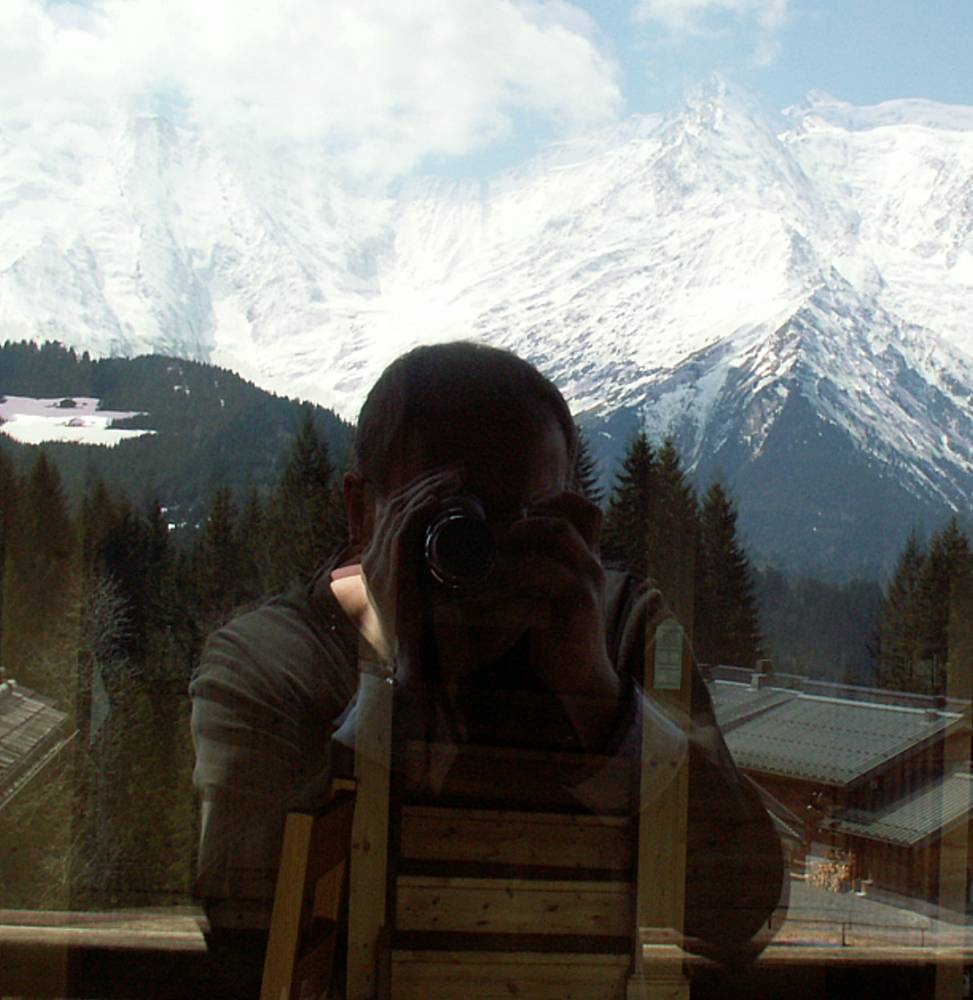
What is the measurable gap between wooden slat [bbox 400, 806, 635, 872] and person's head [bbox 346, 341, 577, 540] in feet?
→ 1.10

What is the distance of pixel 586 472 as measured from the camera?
1085mm

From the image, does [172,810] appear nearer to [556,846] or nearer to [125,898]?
[125,898]

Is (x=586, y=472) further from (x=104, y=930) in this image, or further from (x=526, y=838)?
(x=104, y=930)

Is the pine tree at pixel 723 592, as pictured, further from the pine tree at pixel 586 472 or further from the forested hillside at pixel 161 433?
the forested hillside at pixel 161 433

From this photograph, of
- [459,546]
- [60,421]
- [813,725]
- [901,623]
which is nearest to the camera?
[459,546]

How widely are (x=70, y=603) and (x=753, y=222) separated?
A: 2.93 ft

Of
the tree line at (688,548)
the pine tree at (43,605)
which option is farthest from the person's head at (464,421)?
the pine tree at (43,605)

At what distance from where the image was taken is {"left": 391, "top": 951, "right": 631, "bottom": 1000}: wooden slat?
3.55ft

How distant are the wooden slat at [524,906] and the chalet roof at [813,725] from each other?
0.67ft

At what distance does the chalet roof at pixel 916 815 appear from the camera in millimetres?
1221

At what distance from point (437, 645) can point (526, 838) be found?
0.87 ft

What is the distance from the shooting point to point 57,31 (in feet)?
3.78

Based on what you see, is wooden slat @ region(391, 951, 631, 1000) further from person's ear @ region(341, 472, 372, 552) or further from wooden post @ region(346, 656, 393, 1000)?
person's ear @ region(341, 472, 372, 552)

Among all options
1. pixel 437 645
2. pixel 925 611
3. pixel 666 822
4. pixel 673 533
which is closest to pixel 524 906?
pixel 666 822
